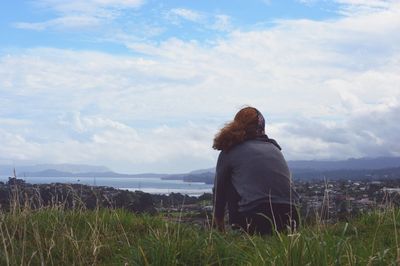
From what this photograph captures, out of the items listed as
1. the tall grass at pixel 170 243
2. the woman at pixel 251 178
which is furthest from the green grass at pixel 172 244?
the woman at pixel 251 178

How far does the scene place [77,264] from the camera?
495cm

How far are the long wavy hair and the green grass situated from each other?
1139mm

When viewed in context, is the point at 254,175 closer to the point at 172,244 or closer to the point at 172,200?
the point at 172,200

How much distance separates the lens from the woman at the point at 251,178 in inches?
249

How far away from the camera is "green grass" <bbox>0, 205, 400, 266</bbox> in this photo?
3876 millimetres

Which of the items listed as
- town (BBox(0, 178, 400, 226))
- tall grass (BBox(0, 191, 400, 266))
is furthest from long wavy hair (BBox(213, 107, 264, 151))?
tall grass (BBox(0, 191, 400, 266))

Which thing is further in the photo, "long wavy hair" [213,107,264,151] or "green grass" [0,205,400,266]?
"long wavy hair" [213,107,264,151]

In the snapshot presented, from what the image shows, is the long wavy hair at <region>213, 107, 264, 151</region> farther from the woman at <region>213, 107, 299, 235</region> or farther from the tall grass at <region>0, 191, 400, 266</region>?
the tall grass at <region>0, 191, 400, 266</region>

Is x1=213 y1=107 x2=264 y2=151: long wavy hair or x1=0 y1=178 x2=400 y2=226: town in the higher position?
x1=213 y1=107 x2=264 y2=151: long wavy hair

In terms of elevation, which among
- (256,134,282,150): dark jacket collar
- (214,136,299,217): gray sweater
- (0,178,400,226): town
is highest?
(256,134,282,150): dark jacket collar

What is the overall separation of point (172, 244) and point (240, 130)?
8.08ft

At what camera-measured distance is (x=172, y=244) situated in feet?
14.9

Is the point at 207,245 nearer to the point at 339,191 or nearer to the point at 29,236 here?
the point at 29,236

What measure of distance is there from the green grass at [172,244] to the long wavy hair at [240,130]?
44.9 inches
